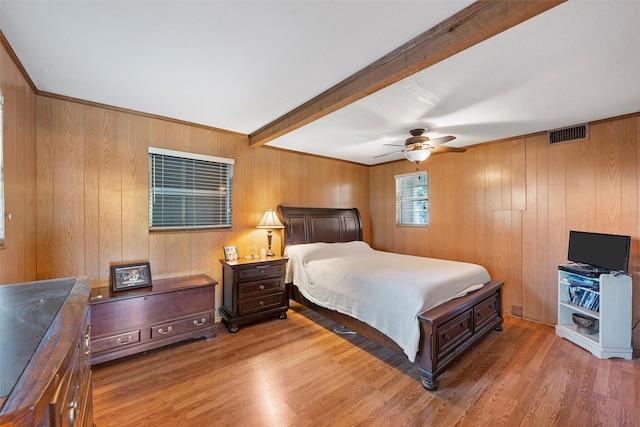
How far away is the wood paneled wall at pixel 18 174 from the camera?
173 centimetres

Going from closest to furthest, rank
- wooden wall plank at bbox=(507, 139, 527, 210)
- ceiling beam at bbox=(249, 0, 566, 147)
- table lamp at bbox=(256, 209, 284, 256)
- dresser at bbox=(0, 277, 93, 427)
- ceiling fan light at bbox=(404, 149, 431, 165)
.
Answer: dresser at bbox=(0, 277, 93, 427)
ceiling beam at bbox=(249, 0, 566, 147)
ceiling fan light at bbox=(404, 149, 431, 165)
wooden wall plank at bbox=(507, 139, 527, 210)
table lamp at bbox=(256, 209, 284, 256)

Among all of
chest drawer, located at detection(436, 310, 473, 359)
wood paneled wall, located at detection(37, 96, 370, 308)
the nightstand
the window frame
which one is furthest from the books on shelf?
wood paneled wall, located at detection(37, 96, 370, 308)

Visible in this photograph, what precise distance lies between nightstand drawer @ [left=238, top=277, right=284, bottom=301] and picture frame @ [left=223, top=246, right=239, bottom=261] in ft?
1.31

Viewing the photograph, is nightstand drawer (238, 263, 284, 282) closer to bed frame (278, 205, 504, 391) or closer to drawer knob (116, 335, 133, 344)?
bed frame (278, 205, 504, 391)

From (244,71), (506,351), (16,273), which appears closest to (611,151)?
(506,351)

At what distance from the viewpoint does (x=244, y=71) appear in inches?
80.8

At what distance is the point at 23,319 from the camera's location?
0.95m

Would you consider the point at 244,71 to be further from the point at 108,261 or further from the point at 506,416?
the point at 506,416

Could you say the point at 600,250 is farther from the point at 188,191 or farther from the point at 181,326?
the point at 188,191

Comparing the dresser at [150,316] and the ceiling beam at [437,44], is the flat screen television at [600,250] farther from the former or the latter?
the dresser at [150,316]

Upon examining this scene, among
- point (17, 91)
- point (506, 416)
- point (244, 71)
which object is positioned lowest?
point (506, 416)

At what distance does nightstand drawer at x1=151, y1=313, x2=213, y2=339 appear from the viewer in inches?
105

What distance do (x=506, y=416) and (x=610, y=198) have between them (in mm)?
2656

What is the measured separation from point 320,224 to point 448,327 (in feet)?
8.22
